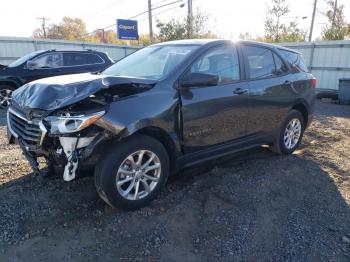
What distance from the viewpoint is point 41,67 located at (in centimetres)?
923

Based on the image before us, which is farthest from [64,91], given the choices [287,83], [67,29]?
[67,29]

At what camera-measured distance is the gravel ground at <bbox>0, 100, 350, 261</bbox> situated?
2740 mm

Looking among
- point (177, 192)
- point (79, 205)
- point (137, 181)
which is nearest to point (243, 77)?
point (177, 192)

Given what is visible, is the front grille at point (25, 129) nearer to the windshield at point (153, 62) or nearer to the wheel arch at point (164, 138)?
the wheel arch at point (164, 138)

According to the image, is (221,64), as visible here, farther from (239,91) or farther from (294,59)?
(294,59)

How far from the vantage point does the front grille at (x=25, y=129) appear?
3074 millimetres

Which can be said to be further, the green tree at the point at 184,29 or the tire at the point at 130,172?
the green tree at the point at 184,29

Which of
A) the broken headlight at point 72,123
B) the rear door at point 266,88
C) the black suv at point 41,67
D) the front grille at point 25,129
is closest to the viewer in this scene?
the broken headlight at point 72,123

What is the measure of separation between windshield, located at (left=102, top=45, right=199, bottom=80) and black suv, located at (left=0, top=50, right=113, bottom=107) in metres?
4.67

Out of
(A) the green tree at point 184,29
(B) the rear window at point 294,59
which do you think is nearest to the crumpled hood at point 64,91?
(B) the rear window at point 294,59

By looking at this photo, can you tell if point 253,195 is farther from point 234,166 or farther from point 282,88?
point 282,88

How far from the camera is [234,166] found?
4637mm

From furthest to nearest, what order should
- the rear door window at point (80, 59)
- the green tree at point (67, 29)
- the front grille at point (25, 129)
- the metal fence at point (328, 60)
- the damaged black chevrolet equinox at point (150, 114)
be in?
the green tree at point (67, 29)
the metal fence at point (328, 60)
the rear door window at point (80, 59)
the front grille at point (25, 129)
the damaged black chevrolet equinox at point (150, 114)

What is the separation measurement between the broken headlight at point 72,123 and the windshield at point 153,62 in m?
1.00
